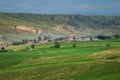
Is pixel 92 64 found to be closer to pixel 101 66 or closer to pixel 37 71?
pixel 101 66

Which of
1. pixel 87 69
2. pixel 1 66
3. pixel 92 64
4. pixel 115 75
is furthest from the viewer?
pixel 1 66

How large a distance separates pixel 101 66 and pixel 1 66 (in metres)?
50.9

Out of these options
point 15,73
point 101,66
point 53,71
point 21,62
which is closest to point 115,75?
point 101,66

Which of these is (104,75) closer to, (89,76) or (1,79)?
(89,76)

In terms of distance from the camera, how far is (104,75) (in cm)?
8488

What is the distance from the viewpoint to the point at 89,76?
87375 millimetres

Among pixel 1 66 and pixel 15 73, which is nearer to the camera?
pixel 15 73

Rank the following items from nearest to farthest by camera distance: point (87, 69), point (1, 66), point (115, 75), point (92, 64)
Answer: point (115, 75) → point (87, 69) → point (92, 64) → point (1, 66)

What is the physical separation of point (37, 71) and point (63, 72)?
10.2 m

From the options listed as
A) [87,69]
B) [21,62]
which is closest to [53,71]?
[87,69]

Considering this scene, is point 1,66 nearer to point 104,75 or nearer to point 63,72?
point 63,72

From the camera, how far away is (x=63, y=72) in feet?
325

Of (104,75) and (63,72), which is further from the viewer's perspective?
(63,72)

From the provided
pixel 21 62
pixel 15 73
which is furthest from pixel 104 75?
pixel 21 62
